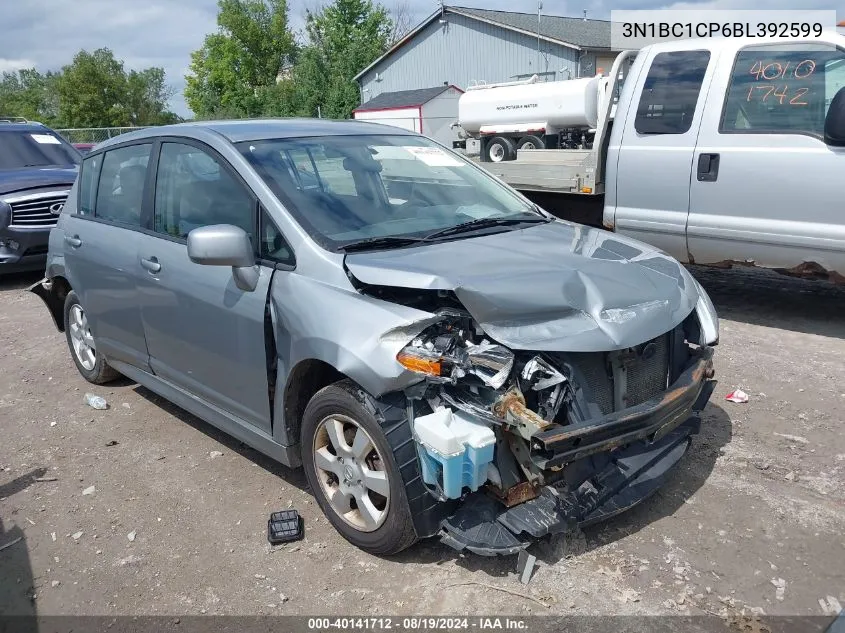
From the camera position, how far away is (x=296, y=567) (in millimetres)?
3074

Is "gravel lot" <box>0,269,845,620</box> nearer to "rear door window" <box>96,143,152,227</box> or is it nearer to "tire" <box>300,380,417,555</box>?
"tire" <box>300,380,417,555</box>

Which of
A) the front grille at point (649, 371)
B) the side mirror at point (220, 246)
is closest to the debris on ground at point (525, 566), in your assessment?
the front grille at point (649, 371)

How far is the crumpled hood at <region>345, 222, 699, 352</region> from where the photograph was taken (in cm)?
273

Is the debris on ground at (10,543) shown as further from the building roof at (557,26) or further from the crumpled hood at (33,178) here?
the building roof at (557,26)

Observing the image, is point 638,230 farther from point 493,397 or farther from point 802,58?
point 493,397

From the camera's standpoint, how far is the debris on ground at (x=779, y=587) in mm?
2730

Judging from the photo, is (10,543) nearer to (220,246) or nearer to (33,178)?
(220,246)

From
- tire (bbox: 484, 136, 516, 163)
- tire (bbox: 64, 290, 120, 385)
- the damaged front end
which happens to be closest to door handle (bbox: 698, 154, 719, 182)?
the damaged front end

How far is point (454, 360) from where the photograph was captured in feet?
8.81

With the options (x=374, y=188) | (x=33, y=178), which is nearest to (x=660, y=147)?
(x=374, y=188)

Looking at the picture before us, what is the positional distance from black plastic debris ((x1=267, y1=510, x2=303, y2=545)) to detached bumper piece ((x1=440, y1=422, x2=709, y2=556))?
0.82 metres

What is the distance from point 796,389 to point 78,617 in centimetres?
426

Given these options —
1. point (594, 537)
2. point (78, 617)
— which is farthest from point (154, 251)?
point (594, 537)

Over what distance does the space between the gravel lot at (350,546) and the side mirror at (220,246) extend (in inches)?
50.2
